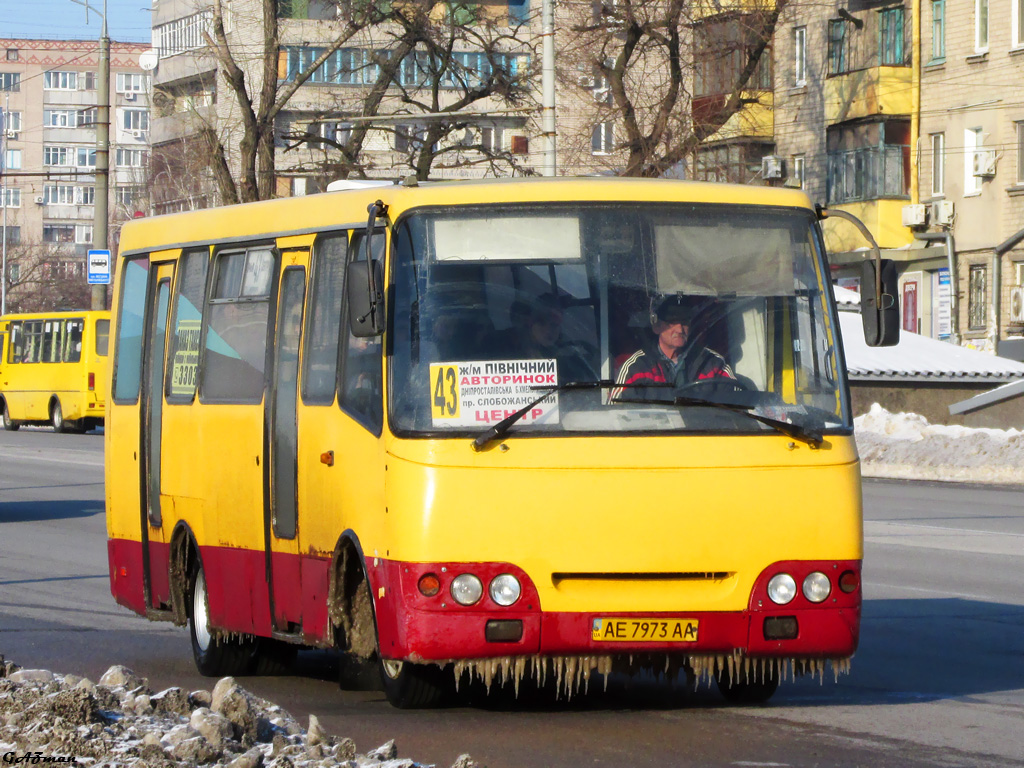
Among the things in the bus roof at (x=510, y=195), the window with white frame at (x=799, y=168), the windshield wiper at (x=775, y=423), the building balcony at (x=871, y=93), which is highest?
the building balcony at (x=871, y=93)

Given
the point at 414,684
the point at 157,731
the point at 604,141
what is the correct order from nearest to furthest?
the point at 157,731 < the point at 414,684 < the point at 604,141

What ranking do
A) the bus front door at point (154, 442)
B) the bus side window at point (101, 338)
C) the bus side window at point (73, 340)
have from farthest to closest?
1. the bus side window at point (73, 340)
2. the bus side window at point (101, 338)
3. the bus front door at point (154, 442)

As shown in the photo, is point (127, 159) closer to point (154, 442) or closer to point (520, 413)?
point (154, 442)

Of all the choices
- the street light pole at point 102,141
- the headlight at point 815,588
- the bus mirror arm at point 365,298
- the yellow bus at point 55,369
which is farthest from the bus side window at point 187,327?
the yellow bus at point 55,369

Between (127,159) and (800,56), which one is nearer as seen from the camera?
(800,56)

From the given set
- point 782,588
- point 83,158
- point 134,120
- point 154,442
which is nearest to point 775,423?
point 782,588

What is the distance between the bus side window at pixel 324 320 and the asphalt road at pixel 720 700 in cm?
144

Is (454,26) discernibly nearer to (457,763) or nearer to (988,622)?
(988,622)

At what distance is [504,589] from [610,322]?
1.24 meters

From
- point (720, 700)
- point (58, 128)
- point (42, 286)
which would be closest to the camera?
point (720, 700)

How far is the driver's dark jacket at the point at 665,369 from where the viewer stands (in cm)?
815

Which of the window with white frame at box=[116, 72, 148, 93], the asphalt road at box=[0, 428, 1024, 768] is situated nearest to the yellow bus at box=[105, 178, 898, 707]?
the asphalt road at box=[0, 428, 1024, 768]

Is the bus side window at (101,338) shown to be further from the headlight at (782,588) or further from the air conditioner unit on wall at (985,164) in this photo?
the headlight at (782,588)

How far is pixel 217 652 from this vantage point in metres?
10.1
